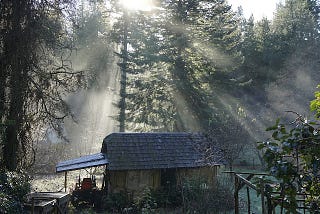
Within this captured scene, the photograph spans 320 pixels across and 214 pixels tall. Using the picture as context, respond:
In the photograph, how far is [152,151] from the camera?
54.8 feet

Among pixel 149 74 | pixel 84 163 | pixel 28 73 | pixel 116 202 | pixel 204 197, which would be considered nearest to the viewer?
pixel 28 73

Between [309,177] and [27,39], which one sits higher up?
[27,39]

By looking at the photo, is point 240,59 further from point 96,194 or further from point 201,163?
point 96,194

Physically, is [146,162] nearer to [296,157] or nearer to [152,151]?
[152,151]

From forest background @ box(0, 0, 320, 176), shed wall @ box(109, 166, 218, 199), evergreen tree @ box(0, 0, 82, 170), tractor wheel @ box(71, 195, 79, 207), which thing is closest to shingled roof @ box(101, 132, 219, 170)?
shed wall @ box(109, 166, 218, 199)

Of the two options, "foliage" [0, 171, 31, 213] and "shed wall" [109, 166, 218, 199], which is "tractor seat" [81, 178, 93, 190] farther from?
"foliage" [0, 171, 31, 213]

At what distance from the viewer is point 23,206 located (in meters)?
9.77

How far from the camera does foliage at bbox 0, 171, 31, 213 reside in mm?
8383

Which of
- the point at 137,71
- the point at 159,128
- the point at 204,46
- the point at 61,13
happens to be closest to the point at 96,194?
the point at 61,13

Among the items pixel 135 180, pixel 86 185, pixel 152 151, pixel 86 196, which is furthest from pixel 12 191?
pixel 152 151

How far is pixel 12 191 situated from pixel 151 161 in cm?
751

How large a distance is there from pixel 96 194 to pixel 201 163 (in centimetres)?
551

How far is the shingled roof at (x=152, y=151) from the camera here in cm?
1580

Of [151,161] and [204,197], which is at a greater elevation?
[151,161]
